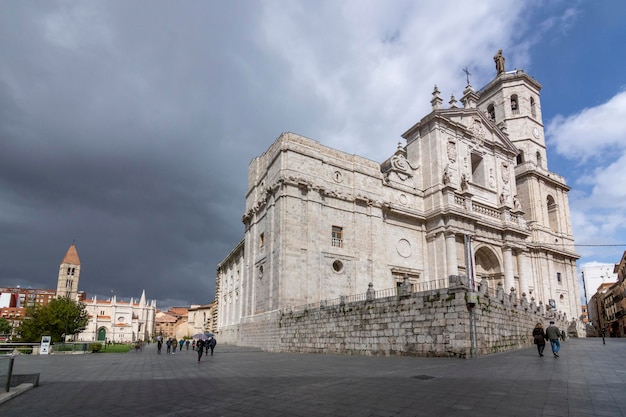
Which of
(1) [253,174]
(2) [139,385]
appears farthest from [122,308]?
(2) [139,385]

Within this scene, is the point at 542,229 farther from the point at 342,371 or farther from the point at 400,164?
the point at 342,371

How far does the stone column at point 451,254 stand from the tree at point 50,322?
1475 inches

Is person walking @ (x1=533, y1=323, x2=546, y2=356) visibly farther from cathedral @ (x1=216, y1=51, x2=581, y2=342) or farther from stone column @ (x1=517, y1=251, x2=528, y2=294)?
stone column @ (x1=517, y1=251, x2=528, y2=294)

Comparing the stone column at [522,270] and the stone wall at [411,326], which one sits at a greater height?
the stone column at [522,270]

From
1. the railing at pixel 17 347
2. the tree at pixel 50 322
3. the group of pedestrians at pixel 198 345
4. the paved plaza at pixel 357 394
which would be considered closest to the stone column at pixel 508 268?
the paved plaza at pixel 357 394

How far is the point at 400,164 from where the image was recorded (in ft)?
108

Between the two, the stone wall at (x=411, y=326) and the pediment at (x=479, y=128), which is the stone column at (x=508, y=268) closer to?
the stone wall at (x=411, y=326)

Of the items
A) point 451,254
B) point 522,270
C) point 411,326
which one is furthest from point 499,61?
point 411,326

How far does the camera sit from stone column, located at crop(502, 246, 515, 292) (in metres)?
32.9

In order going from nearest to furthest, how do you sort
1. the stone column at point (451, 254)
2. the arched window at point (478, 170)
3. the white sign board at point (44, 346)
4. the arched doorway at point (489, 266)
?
1. the white sign board at point (44, 346)
2. the stone column at point (451, 254)
3. the arched doorway at point (489, 266)
4. the arched window at point (478, 170)

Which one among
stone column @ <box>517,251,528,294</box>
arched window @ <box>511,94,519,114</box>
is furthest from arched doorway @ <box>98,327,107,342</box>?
arched window @ <box>511,94,519,114</box>

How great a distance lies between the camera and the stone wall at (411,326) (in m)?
15.3

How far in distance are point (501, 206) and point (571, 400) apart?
1234 inches

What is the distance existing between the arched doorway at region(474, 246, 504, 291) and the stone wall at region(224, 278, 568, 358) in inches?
374
